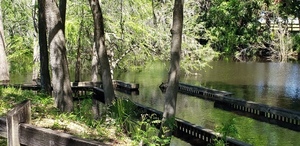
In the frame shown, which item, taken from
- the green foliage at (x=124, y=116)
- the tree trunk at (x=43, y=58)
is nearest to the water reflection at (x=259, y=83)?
the tree trunk at (x=43, y=58)

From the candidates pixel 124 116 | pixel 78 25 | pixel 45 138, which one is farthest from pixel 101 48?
pixel 78 25

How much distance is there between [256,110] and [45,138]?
1358cm

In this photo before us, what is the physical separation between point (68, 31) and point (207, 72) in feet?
51.9

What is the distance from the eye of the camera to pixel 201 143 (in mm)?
10312

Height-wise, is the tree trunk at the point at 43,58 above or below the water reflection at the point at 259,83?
above

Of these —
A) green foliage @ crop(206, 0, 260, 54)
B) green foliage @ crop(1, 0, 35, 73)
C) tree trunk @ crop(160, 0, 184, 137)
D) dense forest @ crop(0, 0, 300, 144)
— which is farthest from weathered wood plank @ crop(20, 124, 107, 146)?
green foliage @ crop(206, 0, 260, 54)

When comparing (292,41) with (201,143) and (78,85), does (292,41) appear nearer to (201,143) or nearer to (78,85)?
(78,85)

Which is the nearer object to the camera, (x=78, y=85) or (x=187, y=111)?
(x=187, y=111)

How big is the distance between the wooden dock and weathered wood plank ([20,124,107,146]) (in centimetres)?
1184

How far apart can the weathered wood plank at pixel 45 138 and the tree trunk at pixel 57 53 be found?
17.4ft

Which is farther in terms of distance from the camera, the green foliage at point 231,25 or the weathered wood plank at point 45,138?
the green foliage at point 231,25

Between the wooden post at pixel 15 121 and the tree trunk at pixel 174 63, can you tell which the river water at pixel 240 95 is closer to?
the tree trunk at pixel 174 63

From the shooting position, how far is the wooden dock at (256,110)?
44.5 feet

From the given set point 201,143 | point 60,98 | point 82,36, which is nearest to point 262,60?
point 82,36
